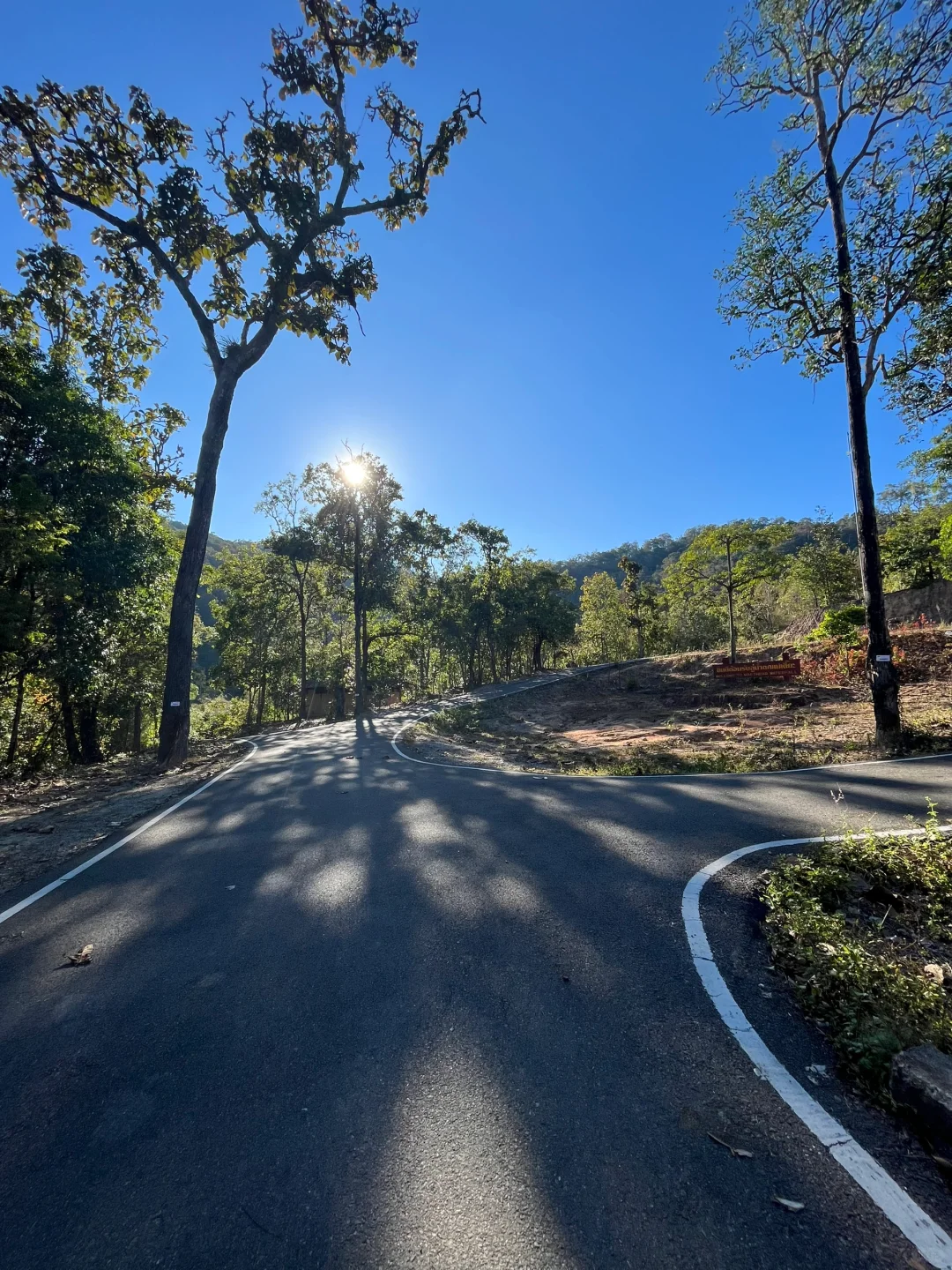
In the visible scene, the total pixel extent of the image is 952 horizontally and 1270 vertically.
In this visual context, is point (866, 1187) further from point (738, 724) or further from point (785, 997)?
point (738, 724)

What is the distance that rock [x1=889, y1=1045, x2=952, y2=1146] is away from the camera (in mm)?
→ 1860

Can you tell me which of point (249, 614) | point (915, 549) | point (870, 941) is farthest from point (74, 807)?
point (915, 549)

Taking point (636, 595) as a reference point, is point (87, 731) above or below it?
below

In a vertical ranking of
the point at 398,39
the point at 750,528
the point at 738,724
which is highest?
the point at 398,39

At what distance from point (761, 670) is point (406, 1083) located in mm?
22695

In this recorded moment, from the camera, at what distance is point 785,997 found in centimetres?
282

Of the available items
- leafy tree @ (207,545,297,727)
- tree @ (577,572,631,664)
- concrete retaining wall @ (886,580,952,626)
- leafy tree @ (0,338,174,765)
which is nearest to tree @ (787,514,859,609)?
concrete retaining wall @ (886,580,952,626)

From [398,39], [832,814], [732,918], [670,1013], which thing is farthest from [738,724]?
[398,39]

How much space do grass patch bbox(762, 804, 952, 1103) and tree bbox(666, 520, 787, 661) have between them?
22.7 metres

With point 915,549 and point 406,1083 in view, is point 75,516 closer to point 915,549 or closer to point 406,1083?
point 406,1083

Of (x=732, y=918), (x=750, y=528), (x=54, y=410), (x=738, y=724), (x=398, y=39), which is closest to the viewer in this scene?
(x=732, y=918)

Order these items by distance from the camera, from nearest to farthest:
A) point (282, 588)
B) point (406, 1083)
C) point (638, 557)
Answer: point (406, 1083), point (282, 588), point (638, 557)

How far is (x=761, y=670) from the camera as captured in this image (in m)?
21.6

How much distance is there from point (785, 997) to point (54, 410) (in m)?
17.4
